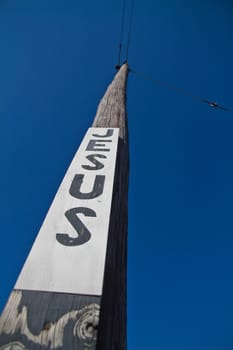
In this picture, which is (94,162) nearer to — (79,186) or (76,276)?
(79,186)

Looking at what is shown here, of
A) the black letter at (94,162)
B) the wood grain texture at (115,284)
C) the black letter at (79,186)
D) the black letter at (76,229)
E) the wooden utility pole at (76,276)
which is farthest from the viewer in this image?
the black letter at (94,162)

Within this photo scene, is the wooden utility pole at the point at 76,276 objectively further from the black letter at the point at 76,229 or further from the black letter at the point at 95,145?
the black letter at the point at 95,145

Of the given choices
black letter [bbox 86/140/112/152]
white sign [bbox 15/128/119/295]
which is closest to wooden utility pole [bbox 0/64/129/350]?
white sign [bbox 15/128/119/295]

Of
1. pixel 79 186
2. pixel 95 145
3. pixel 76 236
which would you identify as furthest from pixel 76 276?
pixel 95 145

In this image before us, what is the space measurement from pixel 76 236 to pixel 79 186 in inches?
11.6

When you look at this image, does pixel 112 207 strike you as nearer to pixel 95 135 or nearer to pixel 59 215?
pixel 59 215

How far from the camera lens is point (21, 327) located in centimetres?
58

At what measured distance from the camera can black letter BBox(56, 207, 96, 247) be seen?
82 centimetres

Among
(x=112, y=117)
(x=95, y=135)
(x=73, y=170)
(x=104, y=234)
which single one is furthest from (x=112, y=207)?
(x=112, y=117)

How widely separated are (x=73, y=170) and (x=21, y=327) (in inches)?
29.2

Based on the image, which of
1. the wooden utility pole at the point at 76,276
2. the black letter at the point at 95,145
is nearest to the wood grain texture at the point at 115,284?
the wooden utility pole at the point at 76,276

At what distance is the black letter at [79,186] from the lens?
40.4 inches

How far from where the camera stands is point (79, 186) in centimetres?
108

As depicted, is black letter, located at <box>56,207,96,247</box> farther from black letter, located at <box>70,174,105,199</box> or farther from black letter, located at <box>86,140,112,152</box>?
black letter, located at <box>86,140,112,152</box>
